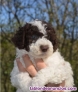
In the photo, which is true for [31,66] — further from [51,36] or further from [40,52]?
[51,36]

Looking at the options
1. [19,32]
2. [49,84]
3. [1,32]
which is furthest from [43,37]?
[1,32]

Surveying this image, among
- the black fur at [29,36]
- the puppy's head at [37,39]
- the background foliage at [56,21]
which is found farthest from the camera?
the background foliage at [56,21]

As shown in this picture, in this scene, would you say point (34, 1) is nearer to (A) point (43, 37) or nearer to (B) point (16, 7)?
(B) point (16, 7)

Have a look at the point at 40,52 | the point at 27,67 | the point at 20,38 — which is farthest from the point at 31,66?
the point at 20,38

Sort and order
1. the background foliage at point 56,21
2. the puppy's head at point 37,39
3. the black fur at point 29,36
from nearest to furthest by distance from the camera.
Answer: the puppy's head at point 37,39
the black fur at point 29,36
the background foliage at point 56,21

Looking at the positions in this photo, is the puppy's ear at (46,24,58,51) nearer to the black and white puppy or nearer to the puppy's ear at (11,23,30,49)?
the black and white puppy

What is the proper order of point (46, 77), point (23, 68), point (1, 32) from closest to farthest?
point (46, 77), point (23, 68), point (1, 32)

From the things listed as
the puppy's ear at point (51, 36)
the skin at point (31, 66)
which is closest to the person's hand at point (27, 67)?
the skin at point (31, 66)

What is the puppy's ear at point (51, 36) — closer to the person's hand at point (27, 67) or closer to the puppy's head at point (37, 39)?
the puppy's head at point (37, 39)
